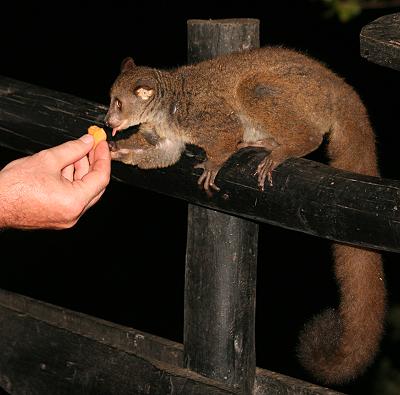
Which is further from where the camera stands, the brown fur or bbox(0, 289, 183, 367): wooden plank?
the brown fur

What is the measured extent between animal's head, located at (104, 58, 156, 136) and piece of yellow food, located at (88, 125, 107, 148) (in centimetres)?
50

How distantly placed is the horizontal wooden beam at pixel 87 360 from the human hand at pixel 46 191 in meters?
0.61

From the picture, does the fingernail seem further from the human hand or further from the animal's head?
the animal's head

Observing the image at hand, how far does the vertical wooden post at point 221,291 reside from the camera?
3605 mm

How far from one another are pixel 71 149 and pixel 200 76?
3.74 feet

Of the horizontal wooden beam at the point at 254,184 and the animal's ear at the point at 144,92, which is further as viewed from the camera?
the animal's ear at the point at 144,92

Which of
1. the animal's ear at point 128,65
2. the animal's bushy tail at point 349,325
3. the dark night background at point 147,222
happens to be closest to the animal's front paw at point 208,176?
the animal's bushy tail at point 349,325

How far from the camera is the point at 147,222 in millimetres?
9266

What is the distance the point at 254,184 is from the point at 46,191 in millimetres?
707

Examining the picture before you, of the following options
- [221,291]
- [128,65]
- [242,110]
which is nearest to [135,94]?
[128,65]

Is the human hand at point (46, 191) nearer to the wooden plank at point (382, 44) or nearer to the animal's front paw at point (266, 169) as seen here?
the animal's front paw at point (266, 169)

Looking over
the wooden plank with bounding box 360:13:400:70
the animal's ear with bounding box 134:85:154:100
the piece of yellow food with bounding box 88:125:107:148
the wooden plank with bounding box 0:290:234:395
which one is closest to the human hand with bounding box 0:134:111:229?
the piece of yellow food with bounding box 88:125:107:148

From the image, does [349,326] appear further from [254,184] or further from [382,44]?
[382,44]

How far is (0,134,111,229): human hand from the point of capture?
328 cm
